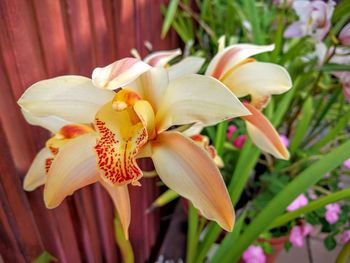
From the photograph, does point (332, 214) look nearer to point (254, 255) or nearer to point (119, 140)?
point (254, 255)

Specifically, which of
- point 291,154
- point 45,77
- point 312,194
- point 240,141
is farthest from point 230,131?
point 45,77

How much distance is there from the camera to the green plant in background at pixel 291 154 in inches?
26.1

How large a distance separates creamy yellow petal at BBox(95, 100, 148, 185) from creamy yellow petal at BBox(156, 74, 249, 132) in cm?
4

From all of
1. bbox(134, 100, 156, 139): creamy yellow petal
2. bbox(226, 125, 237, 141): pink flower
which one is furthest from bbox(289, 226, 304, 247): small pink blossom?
bbox(134, 100, 156, 139): creamy yellow petal

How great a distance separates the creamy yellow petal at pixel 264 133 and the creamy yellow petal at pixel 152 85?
170 millimetres

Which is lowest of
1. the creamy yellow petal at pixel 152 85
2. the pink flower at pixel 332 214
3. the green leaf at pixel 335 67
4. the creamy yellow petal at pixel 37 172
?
the pink flower at pixel 332 214

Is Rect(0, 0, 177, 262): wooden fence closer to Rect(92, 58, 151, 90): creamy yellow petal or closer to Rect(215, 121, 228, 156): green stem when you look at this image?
Rect(92, 58, 151, 90): creamy yellow petal

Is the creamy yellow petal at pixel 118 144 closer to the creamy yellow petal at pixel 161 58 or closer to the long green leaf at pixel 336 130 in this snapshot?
the creamy yellow petal at pixel 161 58

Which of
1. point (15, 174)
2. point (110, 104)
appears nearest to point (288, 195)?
point (110, 104)

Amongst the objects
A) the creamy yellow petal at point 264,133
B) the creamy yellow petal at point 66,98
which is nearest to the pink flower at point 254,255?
the creamy yellow petal at point 264,133

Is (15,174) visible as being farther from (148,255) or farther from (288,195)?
(148,255)

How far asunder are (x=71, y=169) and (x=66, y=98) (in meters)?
0.10

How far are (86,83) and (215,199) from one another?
0.22 metres

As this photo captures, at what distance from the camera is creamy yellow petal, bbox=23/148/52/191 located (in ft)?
1.88
